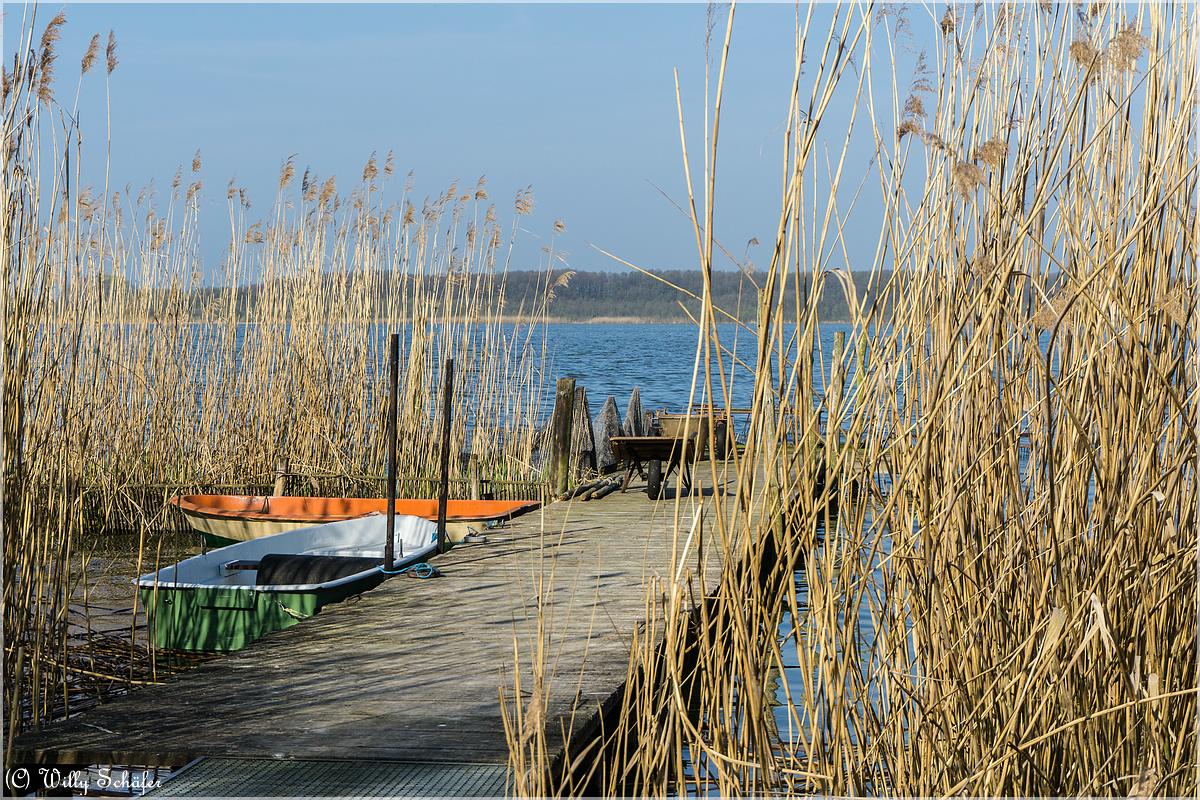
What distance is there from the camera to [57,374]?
326cm

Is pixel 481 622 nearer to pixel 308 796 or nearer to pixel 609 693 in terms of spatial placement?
pixel 609 693

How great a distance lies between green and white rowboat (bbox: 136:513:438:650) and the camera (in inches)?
195

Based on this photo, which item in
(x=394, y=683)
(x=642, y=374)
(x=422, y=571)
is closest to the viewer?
(x=394, y=683)

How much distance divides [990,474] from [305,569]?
4075mm

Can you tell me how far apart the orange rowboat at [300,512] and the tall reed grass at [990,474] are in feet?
16.5

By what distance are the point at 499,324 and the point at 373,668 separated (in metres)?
4.52

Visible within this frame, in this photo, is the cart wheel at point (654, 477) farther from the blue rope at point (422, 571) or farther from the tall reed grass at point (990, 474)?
the tall reed grass at point (990, 474)

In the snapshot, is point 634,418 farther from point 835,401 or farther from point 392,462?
point 835,401

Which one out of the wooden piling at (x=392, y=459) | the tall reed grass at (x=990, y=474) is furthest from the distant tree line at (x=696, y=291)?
the wooden piling at (x=392, y=459)

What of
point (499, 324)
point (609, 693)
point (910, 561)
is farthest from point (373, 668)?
point (499, 324)

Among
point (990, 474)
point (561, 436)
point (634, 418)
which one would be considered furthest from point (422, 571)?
point (634, 418)

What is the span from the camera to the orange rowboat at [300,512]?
22.1 feet

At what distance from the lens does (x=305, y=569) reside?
5.28 metres

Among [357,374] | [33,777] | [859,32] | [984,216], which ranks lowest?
[33,777]
